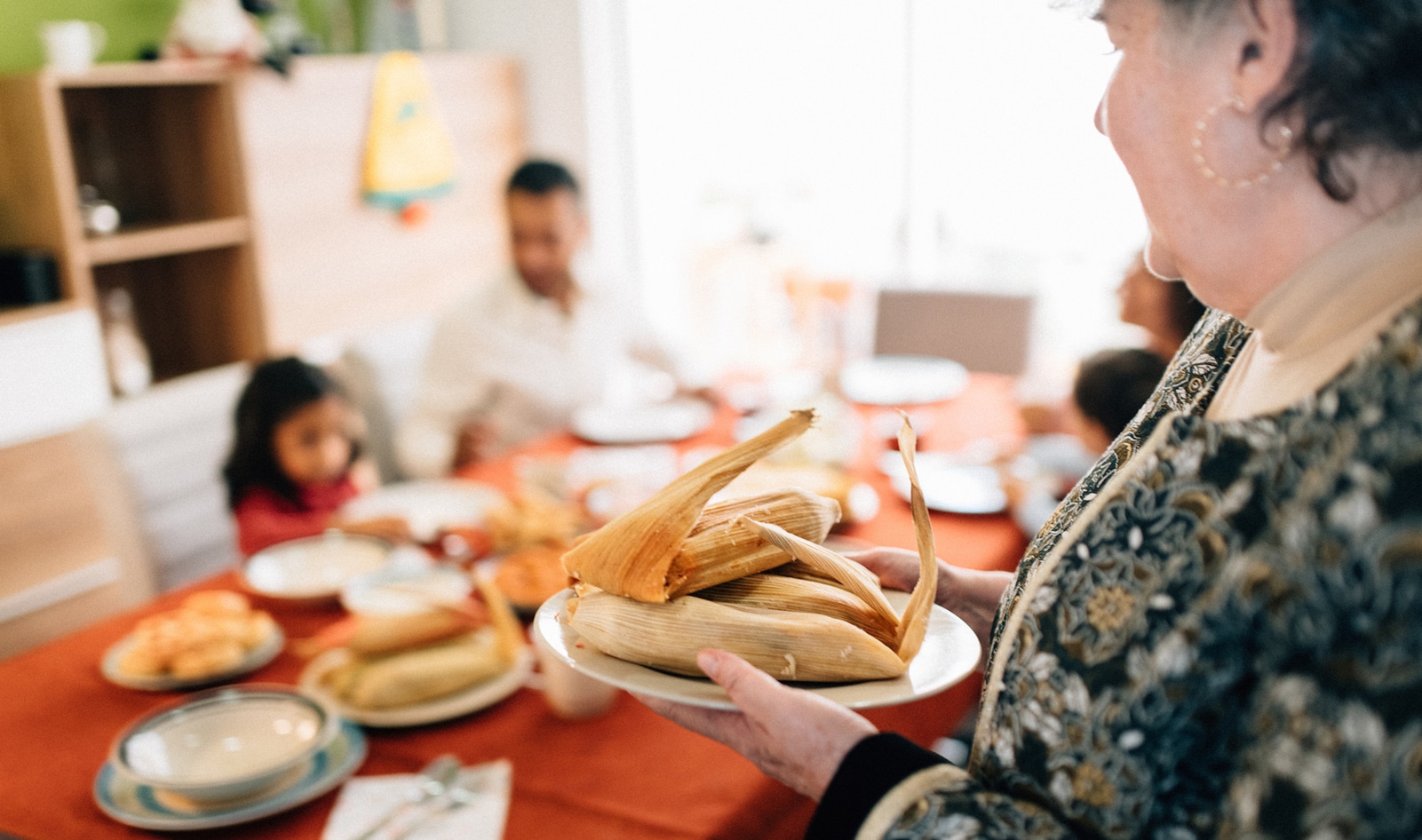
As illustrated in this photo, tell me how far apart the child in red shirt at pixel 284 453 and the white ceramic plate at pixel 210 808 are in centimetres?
92

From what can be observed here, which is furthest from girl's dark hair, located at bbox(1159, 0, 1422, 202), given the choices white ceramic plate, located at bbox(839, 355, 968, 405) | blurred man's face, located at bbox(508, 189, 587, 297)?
blurred man's face, located at bbox(508, 189, 587, 297)

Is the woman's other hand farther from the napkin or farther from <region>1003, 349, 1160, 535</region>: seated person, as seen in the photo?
<region>1003, 349, 1160, 535</region>: seated person

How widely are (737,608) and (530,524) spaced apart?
40.0 inches

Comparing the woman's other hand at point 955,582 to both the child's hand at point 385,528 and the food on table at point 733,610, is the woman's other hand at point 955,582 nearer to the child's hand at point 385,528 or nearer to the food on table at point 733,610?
the food on table at point 733,610

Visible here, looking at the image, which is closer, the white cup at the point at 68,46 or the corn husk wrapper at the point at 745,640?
the corn husk wrapper at the point at 745,640

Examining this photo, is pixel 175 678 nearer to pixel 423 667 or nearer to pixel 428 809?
pixel 423 667

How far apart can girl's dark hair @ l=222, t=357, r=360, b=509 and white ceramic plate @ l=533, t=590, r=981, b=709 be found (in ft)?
4.85

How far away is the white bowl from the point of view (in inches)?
43.3

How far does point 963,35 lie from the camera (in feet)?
12.8

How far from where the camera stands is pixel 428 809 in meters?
1.12

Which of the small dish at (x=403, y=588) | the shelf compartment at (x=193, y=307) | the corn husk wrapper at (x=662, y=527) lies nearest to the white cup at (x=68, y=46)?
the shelf compartment at (x=193, y=307)

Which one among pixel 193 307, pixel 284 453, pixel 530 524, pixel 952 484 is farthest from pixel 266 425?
pixel 193 307

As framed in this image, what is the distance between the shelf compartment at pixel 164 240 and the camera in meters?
3.03

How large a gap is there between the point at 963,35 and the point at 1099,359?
A: 223 cm
